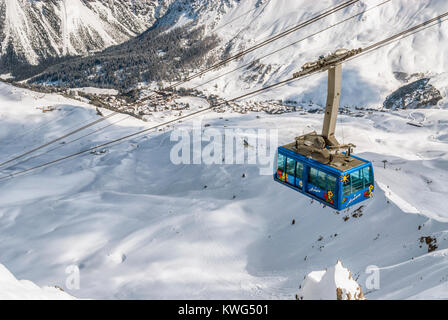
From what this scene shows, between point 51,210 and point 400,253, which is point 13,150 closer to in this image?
point 51,210

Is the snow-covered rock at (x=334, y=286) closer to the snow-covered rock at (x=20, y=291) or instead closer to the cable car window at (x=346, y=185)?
the cable car window at (x=346, y=185)

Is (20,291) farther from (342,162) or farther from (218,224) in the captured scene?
(218,224)

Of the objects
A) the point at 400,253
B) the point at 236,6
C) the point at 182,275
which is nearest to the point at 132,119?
the point at 182,275

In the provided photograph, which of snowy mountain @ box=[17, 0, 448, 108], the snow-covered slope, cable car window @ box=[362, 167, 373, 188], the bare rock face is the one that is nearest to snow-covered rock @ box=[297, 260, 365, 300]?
cable car window @ box=[362, 167, 373, 188]

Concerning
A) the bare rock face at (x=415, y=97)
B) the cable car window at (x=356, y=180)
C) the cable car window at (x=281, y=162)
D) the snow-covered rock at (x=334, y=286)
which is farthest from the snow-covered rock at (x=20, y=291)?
the bare rock face at (x=415, y=97)

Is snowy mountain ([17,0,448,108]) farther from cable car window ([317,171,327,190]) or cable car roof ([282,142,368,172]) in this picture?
cable car window ([317,171,327,190])

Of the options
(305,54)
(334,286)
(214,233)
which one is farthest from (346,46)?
(334,286)

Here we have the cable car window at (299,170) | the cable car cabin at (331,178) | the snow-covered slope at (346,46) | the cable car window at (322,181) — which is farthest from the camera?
the snow-covered slope at (346,46)
